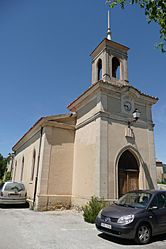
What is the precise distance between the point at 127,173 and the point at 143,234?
5743mm

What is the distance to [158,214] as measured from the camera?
616cm

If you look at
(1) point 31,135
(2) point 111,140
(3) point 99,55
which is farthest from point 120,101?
(1) point 31,135

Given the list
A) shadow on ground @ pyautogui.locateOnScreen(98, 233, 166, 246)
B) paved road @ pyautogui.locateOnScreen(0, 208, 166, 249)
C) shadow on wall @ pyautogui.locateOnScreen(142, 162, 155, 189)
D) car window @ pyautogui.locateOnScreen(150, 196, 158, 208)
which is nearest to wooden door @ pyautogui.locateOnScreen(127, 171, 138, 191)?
shadow on wall @ pyautogui.locateOnScreen(142, 162, 155, 189)

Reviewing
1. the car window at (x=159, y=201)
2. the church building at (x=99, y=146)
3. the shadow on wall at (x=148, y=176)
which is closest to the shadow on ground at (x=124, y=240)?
the car window at (x=159, y=201)

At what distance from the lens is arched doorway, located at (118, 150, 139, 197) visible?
11.1 metres

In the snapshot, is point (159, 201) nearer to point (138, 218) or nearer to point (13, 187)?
point (138, 218)

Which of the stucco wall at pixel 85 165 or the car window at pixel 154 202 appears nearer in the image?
the car window at pixel 154 202

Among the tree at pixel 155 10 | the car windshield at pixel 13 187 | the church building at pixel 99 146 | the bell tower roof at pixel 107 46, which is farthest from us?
the bell tower roof at pixel 107 46

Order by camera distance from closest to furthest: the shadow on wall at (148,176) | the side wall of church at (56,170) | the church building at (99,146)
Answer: the church building at (99,146) → the side wall of church at (56,170) → the shadow on wall at (148,176)

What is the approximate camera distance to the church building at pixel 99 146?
35.5 feet

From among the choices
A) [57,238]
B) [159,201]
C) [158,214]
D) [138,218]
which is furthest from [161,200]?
[57,238]

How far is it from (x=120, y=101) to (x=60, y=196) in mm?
6721

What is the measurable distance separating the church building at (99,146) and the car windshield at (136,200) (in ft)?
9.49

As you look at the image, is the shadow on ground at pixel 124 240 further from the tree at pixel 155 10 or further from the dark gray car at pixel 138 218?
the tree at pixel 155 10
